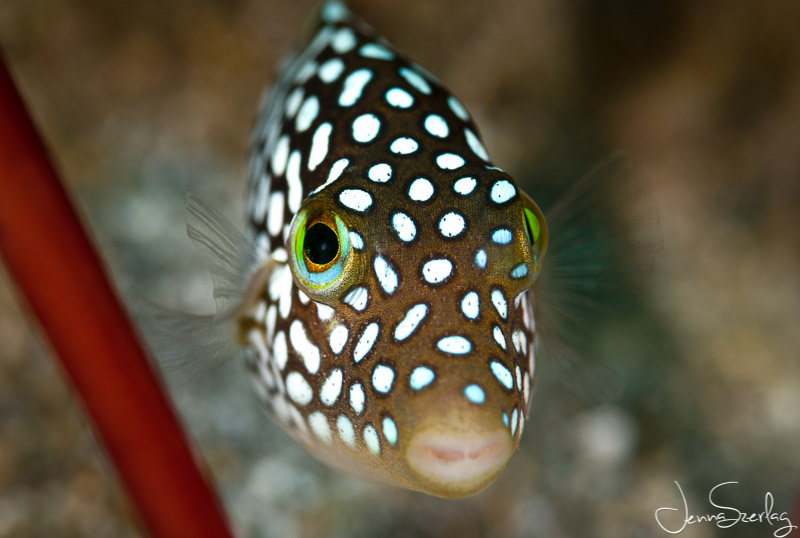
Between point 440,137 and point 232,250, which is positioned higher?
point 440,137

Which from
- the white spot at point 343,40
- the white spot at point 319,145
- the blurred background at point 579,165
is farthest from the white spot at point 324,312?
the blurred background at point 579,165

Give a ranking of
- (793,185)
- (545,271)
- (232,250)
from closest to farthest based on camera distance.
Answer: (232,250) < (545,271) < (793,185)

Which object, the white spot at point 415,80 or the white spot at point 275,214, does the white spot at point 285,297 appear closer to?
the white spot at point 275,214

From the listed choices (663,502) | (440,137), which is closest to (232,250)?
(440,137)

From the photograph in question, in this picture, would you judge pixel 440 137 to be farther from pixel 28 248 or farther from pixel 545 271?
pixel 28 248

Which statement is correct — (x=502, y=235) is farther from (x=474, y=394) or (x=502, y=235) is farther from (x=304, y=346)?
(x=304, y=346)

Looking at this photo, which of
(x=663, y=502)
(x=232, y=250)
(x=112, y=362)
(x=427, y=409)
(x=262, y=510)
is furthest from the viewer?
(x=663, y=502)

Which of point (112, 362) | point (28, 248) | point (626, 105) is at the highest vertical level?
point (626, 105)
